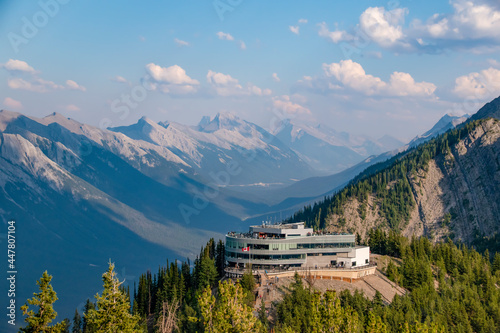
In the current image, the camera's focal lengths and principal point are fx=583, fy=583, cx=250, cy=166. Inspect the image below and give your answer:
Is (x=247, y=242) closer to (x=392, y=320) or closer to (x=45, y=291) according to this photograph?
(x=392, y=320)

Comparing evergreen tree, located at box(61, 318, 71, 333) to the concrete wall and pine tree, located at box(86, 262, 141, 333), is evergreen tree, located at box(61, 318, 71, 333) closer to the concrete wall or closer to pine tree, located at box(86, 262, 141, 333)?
pine tree, located at box(86, 262, 141, 333)

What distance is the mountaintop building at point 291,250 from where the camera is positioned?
160750mm

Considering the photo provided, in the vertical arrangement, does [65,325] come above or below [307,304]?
below

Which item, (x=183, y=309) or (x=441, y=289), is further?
(x=441, y=289)

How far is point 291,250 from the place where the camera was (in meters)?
162

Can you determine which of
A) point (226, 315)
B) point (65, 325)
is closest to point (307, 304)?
point (226, 315)

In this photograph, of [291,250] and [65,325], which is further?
[291,250]

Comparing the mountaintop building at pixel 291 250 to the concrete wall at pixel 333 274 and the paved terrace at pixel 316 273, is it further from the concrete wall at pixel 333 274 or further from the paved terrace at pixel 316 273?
the concrete wall at pixel 333 274

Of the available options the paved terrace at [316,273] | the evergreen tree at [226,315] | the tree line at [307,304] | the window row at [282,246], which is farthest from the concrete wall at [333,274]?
the evergreen tree at [226,315]

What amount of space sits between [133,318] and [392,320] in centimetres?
7064

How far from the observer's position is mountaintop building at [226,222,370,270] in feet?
527

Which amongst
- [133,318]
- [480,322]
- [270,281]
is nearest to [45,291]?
[133,318]

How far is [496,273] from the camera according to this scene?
624 feet

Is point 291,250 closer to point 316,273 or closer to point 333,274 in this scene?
point 316,273
